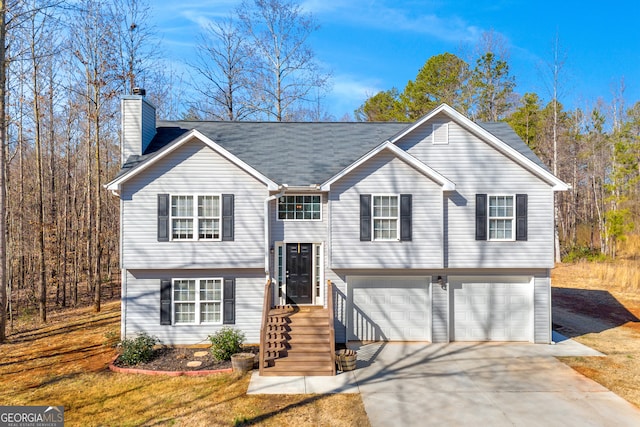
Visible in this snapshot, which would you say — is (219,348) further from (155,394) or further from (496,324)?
(496,324)

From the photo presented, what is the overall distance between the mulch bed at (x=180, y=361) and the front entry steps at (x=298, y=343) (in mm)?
1079

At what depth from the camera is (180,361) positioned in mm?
12211

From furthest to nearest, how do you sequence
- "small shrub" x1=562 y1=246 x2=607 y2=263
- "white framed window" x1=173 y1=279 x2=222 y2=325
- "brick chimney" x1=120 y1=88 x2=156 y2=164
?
"small shrub" x1=562 y1=246 x2=607 y2=263
"brick chimney" x1=120 y1=88 x2=156 y2=164
"white framed window" x1=173 y1=279 x2=222 y2=325

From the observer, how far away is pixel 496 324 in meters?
14.4

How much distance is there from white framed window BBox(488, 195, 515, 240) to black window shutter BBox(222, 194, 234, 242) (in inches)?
340

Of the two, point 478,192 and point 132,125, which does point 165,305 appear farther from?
point 478,192

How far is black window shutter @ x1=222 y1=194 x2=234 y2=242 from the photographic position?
43.8 feet

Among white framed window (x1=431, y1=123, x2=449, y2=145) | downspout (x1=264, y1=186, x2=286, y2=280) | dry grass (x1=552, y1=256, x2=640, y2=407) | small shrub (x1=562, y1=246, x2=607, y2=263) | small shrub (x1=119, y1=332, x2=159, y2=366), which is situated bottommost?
dry grass (x1=552, y1=256, x2=640, y2=407)

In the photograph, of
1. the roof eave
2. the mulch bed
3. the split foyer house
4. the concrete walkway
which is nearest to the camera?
the concrete walkway

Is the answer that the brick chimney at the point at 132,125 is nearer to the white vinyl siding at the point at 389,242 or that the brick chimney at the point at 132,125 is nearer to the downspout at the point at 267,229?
the downspout at the point at 267,229

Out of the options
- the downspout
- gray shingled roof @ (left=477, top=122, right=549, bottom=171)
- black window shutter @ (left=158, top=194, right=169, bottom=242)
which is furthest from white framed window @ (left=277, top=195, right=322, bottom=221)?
gray shingled roof @ (left=477, top=122, right=549, bottom=171)

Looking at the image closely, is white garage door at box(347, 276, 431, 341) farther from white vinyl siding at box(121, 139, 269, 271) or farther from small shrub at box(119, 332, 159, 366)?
small shrub at box(119, 332, 159, 366)

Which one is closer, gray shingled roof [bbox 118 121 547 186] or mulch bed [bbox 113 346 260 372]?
mulch bed [bbox 113 346 260 372]

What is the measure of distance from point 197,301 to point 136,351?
239 cm
